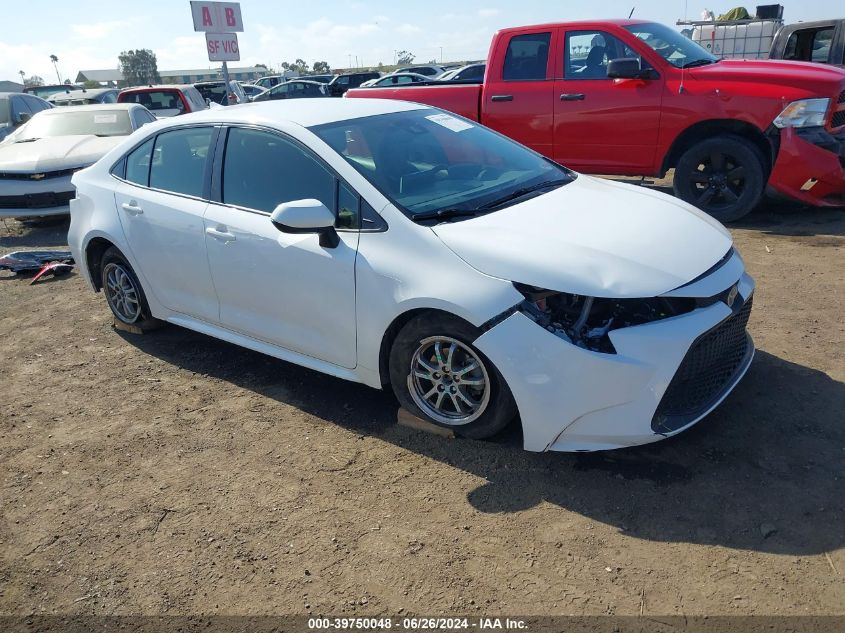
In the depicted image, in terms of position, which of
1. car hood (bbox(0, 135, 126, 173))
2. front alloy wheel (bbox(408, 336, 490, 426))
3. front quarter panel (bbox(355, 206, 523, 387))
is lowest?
front alloy wheel (bbox(408, 336, 490, 426))

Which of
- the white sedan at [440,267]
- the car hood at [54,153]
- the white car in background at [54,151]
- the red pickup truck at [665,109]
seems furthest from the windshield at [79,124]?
the white sedan at [440,267]

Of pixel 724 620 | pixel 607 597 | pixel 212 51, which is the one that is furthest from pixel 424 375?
pixel 212 51

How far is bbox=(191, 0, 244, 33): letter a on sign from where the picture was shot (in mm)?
17641

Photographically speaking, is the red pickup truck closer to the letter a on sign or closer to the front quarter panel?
the front quarter panel

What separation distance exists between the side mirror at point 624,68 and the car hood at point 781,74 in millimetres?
535

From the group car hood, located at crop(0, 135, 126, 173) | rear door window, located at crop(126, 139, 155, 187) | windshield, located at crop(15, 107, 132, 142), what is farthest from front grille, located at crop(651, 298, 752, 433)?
windshield, located at crop(15, 107, 132, 142)

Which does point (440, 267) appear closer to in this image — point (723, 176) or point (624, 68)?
point (624, 68)

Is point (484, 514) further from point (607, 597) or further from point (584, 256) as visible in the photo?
point (584, 256)

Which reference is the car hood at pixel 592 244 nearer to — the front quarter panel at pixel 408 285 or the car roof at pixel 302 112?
the front quarter panel at pixel 408 285

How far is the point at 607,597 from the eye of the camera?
2.57m

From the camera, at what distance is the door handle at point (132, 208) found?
476 cm

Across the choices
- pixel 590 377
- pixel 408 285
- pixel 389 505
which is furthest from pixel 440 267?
pixel 389 505

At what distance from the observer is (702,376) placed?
3.23 meters

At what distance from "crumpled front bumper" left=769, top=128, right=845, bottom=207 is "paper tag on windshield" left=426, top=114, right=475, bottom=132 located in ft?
12.0
